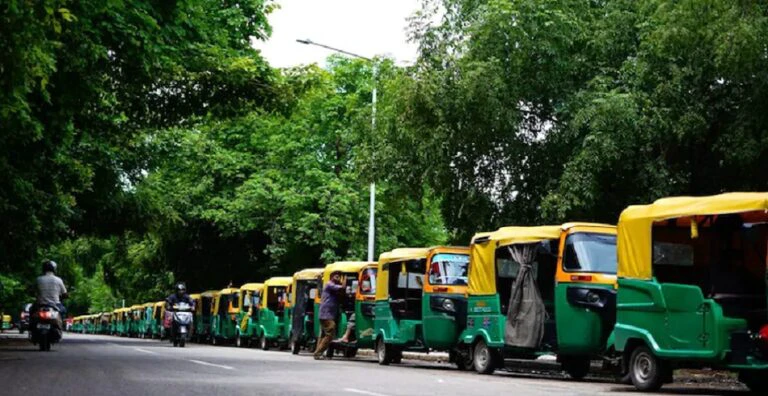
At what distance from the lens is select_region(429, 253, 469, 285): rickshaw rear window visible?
24.8 m

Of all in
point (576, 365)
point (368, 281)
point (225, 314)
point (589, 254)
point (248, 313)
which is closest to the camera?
point (589, 254)

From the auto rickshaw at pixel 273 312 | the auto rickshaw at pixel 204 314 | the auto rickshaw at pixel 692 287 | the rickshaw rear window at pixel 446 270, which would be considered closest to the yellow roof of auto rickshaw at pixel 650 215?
the auto rickshaw at pixel 692 287

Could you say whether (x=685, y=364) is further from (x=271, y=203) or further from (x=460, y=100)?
(x=271, y=203)

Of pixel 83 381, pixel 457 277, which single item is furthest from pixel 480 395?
pixel 457 277

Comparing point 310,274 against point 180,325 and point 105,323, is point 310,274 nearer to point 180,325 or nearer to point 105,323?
point 180,325

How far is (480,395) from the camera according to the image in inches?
577

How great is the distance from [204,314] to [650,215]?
3894 centimetres

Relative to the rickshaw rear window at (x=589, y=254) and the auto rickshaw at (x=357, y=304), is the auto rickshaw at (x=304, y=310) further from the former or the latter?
the rickshaw rear window at (x=589, y=254)

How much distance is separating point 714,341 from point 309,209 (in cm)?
3708

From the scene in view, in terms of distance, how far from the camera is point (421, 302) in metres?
26.3

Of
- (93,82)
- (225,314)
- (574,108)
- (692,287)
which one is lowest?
(692,287)

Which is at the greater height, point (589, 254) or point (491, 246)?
point (491, 246)

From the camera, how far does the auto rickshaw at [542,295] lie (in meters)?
19.8

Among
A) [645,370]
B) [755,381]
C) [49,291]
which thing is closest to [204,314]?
[49,291]
